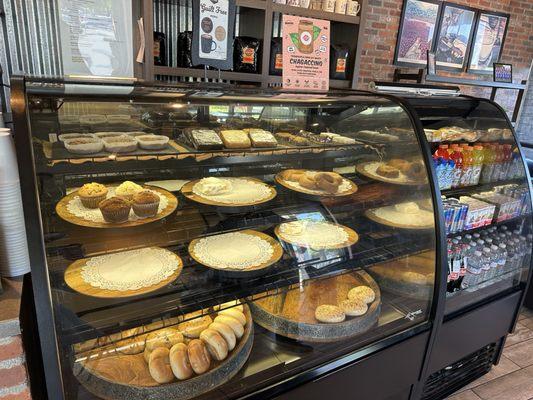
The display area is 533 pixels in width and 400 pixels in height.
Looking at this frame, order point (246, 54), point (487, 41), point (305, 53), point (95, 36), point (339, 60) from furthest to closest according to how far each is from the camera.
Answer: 1. point (487, 41)
2. point (339, 60)
3. point (246, 54)
4. point (95, 36)
5. point (305, 53)

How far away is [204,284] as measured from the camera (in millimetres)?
1310

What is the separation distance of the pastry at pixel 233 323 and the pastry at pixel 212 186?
1.65ft

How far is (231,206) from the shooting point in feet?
4.92

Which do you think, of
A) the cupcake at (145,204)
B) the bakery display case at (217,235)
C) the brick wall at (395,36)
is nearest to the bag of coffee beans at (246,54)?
the bakery display case at (217,235)

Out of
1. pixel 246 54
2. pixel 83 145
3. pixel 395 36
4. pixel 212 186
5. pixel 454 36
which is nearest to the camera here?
pixel 83 145

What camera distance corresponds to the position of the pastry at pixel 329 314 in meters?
1.57

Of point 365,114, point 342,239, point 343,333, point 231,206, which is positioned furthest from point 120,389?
point 365,114

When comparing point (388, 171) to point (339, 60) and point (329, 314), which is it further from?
point (339, 60)

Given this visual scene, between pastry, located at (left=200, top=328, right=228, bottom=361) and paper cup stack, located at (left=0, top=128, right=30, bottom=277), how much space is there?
2.16 feet

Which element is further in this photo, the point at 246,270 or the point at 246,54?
the point at 246,54

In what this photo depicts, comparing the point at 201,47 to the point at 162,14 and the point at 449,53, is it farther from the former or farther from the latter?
the point at 449,53

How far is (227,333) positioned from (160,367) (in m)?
0.26

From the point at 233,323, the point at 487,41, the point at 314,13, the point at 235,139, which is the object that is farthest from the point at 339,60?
the point at 487,41

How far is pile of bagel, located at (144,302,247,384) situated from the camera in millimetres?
1221
